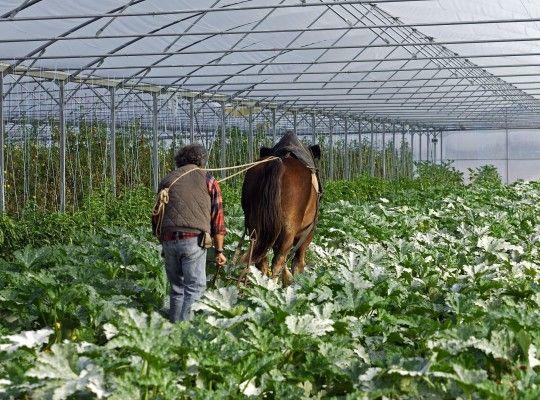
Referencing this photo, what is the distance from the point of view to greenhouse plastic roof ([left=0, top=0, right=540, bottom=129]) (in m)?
11.4

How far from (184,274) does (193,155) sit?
2.56ft

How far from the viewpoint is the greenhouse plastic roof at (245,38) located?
11398 millimetres

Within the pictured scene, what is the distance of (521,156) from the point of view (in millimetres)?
36500

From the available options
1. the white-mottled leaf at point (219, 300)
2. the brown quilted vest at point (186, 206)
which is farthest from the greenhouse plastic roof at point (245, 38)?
the white-mottled leaf at point (219, 300)

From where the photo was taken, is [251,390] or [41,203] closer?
[251,390]

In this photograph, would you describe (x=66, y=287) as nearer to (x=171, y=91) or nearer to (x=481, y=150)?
(x=171, y=91)

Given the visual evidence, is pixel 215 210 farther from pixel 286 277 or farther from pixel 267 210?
pixel 286 277

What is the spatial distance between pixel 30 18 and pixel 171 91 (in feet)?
25.4

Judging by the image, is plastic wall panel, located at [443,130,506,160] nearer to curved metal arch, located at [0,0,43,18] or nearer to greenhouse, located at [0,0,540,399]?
greenhouse, located at [0,0,540,399]

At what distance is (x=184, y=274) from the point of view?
591 centimetres

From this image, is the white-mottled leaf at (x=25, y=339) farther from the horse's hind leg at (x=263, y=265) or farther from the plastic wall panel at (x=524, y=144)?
the plastic wall panel at (x=524, y=144)

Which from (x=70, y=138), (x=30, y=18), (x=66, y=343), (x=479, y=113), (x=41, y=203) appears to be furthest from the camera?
(x=479, y=113)

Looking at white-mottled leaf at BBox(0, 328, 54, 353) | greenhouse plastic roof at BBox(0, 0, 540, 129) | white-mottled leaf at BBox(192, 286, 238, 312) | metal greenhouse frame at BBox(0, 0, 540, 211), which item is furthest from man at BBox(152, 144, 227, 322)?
metal greenhouse frame at BBox(0, 0, 540, 211)


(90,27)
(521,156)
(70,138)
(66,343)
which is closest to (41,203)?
(70,138)
